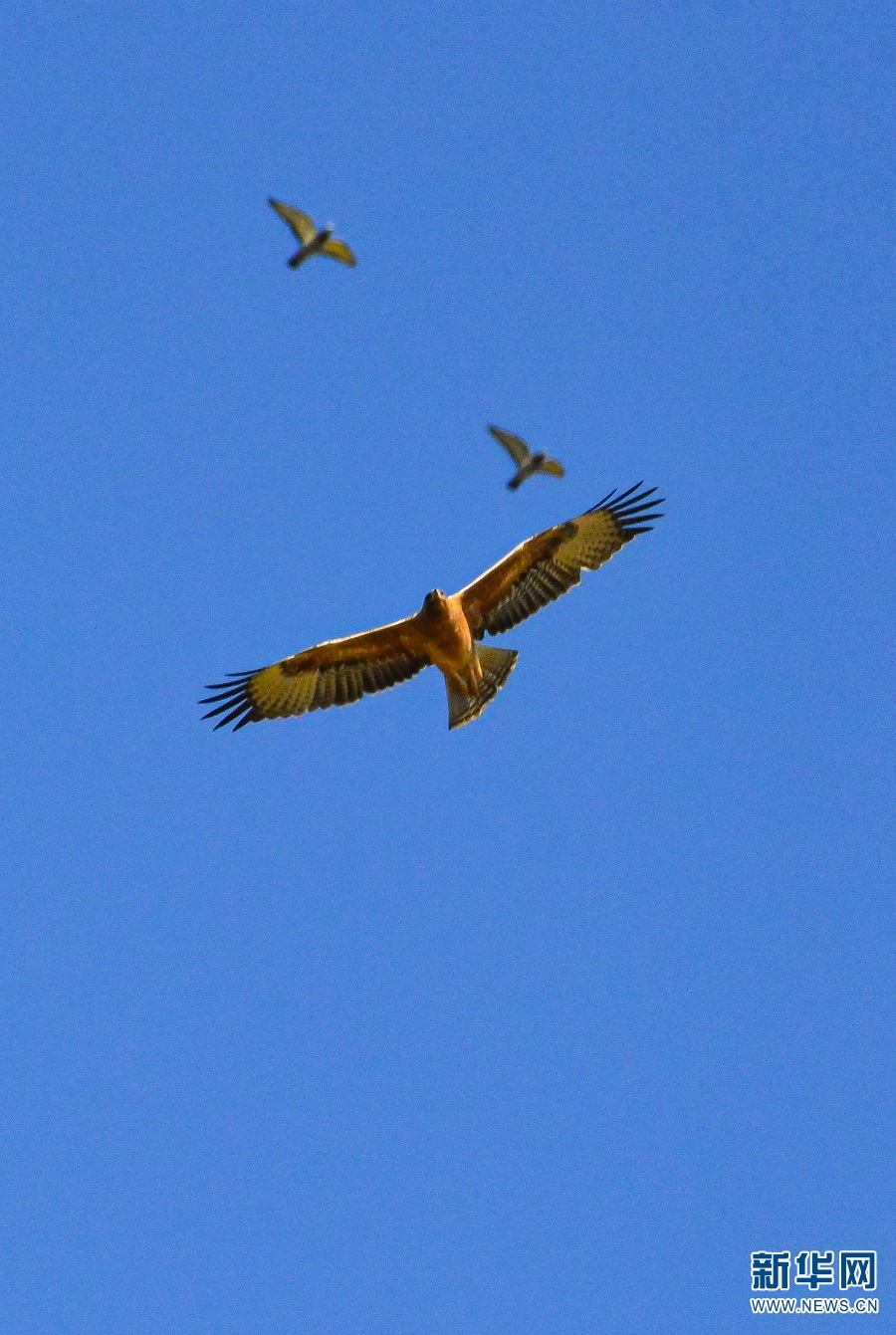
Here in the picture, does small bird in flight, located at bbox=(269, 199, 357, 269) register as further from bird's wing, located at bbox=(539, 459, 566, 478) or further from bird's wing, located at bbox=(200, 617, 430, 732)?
bird's wing, located at bbox=(200, 617, 430, 732)

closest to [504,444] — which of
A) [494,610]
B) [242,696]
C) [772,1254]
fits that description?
[494,610]

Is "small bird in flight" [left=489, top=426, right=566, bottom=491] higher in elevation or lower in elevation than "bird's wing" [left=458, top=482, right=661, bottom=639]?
lower

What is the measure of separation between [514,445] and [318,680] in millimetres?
4357

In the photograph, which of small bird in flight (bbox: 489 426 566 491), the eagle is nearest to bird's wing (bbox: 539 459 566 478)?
small bird in flight (bbox: 489 426 566 491)

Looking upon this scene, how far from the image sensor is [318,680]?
558 inches

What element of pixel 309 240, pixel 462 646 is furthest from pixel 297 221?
pixel 462 646

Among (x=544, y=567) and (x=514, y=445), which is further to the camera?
(x=544, y=567)

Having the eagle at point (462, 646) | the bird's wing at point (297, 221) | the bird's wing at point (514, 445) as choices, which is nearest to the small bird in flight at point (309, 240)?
Answer: the bird's wing at point (297, 221)

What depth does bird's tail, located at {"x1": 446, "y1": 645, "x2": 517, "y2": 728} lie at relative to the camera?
13.7 m

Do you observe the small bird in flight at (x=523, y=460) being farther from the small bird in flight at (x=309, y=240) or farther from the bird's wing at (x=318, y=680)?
the bird's wing at (x=318, y=680)

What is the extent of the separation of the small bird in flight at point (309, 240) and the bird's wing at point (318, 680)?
441cm

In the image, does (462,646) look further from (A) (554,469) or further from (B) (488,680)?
(A) (554,469)

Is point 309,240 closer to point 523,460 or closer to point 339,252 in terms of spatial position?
point 339,252

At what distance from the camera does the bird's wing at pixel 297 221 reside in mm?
9797
